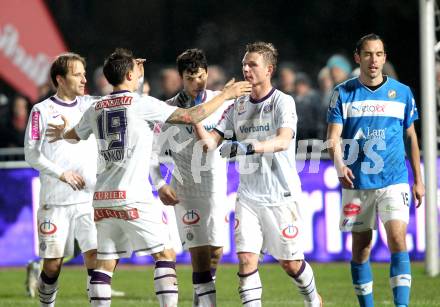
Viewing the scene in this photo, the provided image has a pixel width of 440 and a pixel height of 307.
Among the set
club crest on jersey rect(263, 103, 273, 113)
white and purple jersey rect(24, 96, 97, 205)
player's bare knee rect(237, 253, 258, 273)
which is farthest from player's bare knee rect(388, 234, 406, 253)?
white and purple jersey rect(24, 96, 97, 205)

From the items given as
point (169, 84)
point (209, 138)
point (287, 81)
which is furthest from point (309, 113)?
point (209, 138)

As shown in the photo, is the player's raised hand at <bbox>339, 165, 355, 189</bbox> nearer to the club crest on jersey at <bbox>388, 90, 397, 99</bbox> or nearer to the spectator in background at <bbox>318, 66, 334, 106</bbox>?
the club crest on jersey at <bbox>388, 90, 397, 99</bbox>

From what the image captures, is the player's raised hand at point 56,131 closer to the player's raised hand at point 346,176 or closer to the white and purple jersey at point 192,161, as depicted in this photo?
the white and purple jersey at point 192,161

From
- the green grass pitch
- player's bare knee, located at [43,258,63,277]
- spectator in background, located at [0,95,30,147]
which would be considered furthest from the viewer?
spectator in background, located at [0,95,30,147]

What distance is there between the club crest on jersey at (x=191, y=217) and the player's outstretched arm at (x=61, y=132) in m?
1.20

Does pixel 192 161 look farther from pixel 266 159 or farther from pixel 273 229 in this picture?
pixel 273 229

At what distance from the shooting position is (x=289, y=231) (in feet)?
30.0

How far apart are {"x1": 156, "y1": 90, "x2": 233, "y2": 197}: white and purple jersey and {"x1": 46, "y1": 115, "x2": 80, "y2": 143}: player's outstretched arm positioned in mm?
809

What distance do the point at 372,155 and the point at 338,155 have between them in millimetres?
280

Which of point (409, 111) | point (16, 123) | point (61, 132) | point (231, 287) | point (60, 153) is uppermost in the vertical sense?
point (16, 123)

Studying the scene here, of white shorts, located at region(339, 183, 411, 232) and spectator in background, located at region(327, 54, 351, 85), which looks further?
spectator in background, located at region(327, 54, 351, 85)

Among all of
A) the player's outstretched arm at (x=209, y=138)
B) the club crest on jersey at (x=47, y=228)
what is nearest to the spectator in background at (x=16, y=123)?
the club crest on jersey at (x=47, y=228)

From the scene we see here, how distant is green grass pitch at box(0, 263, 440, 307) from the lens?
37.9 ft

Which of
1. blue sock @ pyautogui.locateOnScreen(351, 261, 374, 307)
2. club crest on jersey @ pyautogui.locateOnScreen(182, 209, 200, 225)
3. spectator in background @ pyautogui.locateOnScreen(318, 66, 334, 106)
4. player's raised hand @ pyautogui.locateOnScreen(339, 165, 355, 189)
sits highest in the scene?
spectator in background @ pyautogui.locateOnScreen(318, 66, 334, 106)
